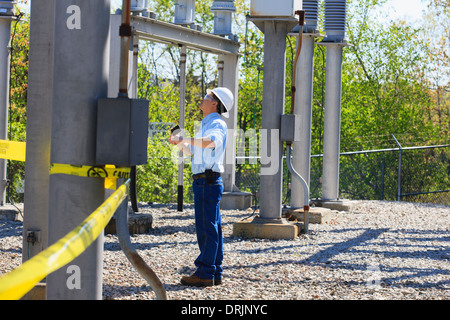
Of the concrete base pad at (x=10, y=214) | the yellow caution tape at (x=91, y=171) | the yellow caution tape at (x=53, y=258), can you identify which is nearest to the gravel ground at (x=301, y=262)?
the concrete base pad at (x=10, y=214)

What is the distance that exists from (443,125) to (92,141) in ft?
100.0

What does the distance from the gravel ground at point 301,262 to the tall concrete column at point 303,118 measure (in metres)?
0.85

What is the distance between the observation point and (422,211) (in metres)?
15.4

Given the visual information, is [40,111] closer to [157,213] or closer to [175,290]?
[175,290]

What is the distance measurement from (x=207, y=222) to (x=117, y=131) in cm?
282

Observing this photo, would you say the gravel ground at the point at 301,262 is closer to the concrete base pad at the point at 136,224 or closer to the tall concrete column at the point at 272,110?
the concrete base pad at the point at 136,224

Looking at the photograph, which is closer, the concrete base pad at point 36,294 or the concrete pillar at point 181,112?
the concrete base pad at point 36,294

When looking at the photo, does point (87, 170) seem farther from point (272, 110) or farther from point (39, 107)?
point (272, 110)

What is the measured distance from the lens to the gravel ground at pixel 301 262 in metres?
6.37

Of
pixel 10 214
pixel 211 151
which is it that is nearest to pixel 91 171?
pixel 211 151

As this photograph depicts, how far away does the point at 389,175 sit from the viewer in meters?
21.3

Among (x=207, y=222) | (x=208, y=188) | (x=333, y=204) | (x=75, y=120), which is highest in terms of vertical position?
(x=75, y=120)

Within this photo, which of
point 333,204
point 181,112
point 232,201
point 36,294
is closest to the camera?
point 36,294

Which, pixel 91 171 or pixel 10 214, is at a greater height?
pixel 91 171
